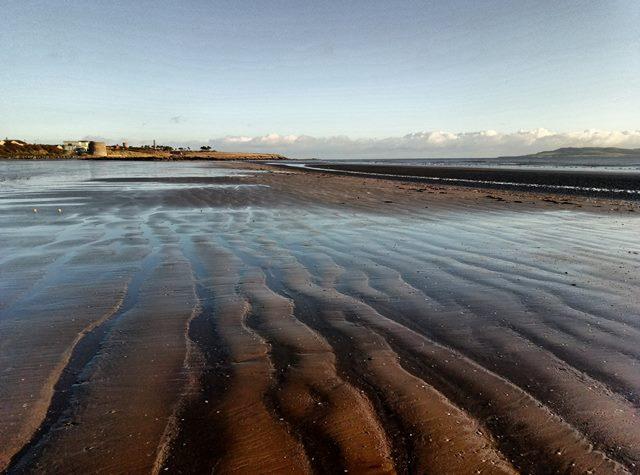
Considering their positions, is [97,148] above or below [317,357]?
above

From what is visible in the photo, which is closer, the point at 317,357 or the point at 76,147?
the point at 317,357

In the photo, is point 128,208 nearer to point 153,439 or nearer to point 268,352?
point 268,352

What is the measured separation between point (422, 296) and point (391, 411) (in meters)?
2.69

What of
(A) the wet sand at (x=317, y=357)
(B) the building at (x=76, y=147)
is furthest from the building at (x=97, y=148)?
(A) the wet sand at (x=317, y=357)

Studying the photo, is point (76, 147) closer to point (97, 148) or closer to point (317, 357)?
point (97, 148)

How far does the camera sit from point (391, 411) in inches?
112

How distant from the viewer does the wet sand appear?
2.47 meters

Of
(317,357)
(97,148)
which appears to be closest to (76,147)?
(97,148)

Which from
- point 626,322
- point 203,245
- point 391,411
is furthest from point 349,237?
point 391,411

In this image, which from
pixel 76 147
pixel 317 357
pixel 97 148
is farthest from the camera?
pixel 76 147

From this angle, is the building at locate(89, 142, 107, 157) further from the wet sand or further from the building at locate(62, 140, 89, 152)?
the wet sand

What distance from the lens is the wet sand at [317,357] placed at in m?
2.47

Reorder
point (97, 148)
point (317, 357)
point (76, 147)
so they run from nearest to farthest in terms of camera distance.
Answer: point (317, 357) < point (97, 148) < point (76, 147)

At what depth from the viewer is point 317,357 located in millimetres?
3678
